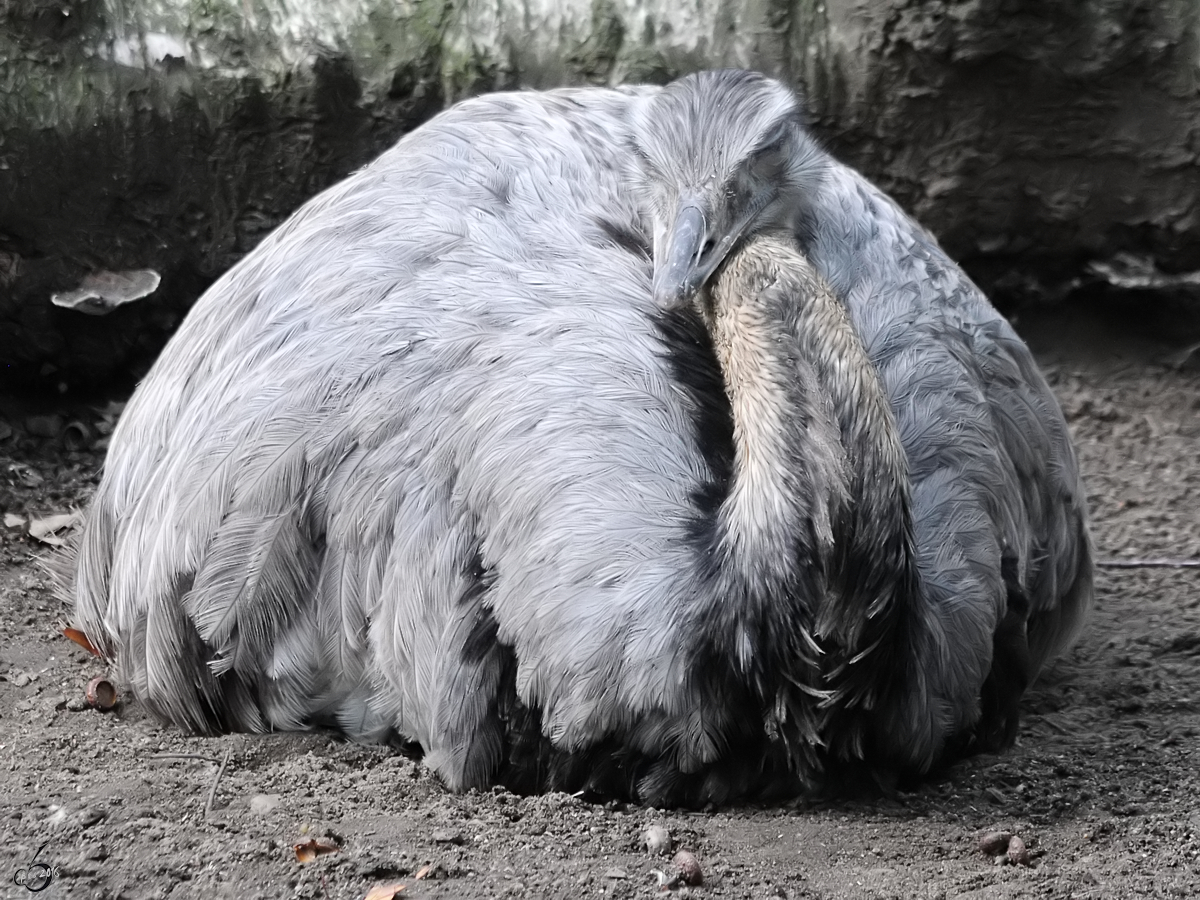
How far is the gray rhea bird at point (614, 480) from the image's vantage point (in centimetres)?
312

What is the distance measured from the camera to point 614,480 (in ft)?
10.6

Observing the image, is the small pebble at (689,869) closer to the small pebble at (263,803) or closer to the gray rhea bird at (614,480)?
the gray rhea bird at (614,480)

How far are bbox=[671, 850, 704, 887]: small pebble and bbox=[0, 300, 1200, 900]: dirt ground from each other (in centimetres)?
2

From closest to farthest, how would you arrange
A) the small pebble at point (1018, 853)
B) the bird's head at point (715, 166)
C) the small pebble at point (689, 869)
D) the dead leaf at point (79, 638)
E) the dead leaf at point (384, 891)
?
1. the dead leaf at point (384, 891)
2. the small pebble at point (689, 869)
3. the small pebble at point (1018, 853)
4. the bird's head at point (715, 166)
5. the dead leaf at point (79, 638)

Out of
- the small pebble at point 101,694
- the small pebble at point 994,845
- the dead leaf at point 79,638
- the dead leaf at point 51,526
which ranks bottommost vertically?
the dead leaf at point 79,638

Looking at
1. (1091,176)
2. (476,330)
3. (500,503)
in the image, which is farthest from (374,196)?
(1091,176)

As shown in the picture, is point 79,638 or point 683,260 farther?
point 79,638

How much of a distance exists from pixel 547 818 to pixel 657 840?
0.26m

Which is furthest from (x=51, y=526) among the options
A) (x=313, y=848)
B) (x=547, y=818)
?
(x=547, y=818)

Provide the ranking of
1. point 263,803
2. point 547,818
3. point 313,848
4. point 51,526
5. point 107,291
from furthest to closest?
point 107,291, point 51,526, point 263,803, point 547,818, point 313,848

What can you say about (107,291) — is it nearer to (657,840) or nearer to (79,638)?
(79,638)

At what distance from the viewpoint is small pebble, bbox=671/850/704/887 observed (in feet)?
9.54

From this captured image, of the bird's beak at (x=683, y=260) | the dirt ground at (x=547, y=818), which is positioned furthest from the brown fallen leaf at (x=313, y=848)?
the bird's beak at (x=683, y=260)

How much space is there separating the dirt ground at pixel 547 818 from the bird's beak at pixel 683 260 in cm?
113
